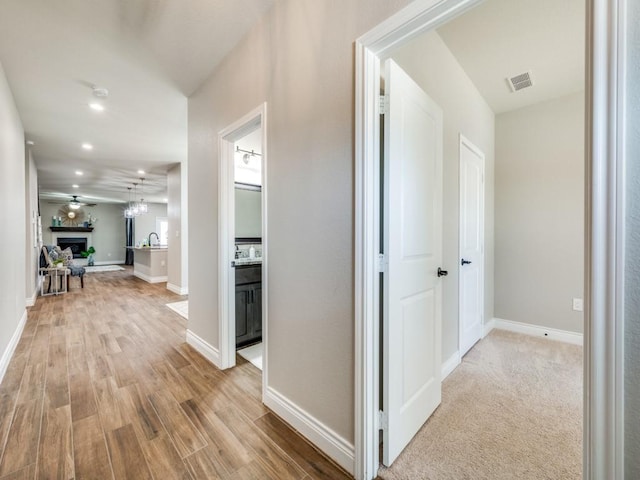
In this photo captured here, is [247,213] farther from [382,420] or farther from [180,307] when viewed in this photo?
[382,420]

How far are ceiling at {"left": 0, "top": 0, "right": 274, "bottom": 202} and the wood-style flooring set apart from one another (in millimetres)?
2716

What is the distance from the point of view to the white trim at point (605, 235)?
2.31ft

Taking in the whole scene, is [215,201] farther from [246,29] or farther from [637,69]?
[637,69]

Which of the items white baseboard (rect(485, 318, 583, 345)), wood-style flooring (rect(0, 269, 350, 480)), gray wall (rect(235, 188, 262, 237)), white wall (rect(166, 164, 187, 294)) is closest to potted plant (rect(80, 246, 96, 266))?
white wall (rect(166, 164, 187, 294))

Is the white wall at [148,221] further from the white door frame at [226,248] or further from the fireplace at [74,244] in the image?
the white door frame at [226,248]

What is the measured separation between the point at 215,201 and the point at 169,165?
4449 millimetres

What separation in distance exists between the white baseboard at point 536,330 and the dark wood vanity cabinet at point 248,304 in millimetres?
2716

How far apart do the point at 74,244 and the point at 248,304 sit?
12.9 m

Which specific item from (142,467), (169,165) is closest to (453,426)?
(142,467)

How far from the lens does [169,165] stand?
6062mm

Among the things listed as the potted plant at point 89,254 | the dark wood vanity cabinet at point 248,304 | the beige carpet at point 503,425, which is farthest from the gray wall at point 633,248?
the potted plant at point 89,254

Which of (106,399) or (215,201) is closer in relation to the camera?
(106,399)

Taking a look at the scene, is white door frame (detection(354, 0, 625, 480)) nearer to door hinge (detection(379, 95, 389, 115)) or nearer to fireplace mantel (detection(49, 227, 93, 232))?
door hinge (detection(379, 95, 389, 115))

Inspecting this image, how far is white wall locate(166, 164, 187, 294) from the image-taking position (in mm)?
5664
